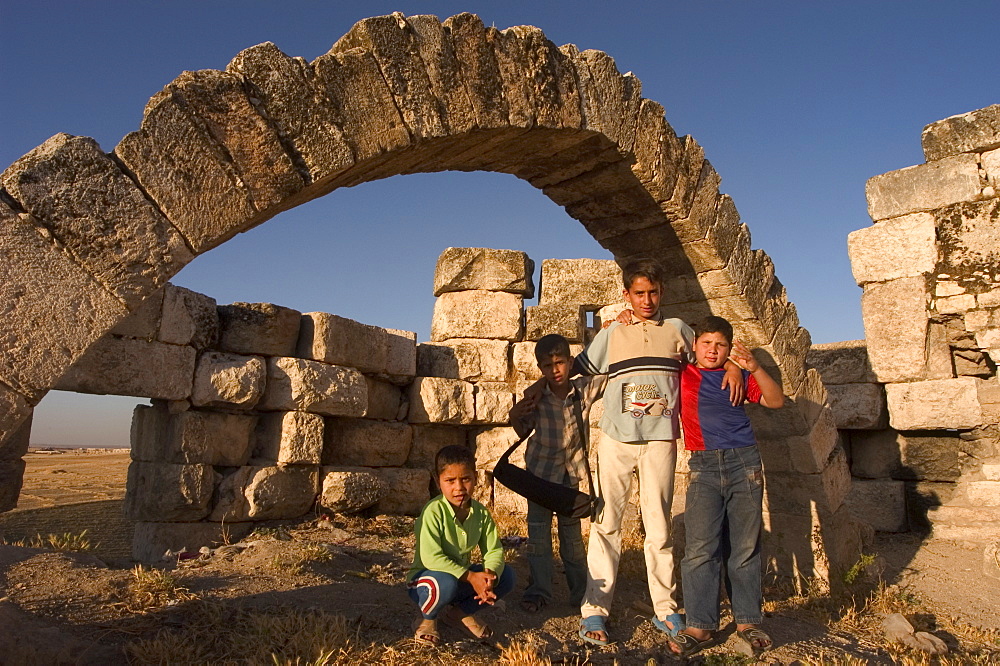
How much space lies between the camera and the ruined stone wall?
641cm

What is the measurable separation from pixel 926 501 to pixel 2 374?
278 inches

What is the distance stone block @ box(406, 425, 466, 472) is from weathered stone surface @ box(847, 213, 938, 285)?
4.39m

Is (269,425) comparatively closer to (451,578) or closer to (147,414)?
(147,414)

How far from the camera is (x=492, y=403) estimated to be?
7742mm

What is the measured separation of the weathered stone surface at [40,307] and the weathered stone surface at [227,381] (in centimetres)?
354

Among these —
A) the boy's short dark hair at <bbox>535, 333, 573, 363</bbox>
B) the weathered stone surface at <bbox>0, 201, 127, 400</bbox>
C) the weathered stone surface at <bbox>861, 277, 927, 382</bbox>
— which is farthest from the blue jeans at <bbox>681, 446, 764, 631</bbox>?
the weathered stone surface at <bbox>861, 277, 927, 382</bbox>

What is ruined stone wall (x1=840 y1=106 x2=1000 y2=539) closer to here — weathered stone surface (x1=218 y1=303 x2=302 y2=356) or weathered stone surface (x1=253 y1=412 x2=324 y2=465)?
weathered stone surface (x1=253 y1=412 x2=324 y2=465)

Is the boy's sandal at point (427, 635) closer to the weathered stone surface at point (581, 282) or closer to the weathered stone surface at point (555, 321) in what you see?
the weathered stone surface at point (555, 321)

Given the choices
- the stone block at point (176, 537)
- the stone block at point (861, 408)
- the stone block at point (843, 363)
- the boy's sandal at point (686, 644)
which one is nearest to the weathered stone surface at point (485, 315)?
the stone block at point (843, 363)

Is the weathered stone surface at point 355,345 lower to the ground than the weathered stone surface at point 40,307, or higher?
higher

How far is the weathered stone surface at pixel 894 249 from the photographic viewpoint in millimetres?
6727

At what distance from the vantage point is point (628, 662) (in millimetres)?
3438

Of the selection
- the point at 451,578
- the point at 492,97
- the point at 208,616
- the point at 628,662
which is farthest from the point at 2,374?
the point at 628,662

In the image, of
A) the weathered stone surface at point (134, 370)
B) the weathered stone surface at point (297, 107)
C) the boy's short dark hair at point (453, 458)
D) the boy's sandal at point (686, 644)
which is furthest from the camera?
the weathered stone surface at point (134, 370)
